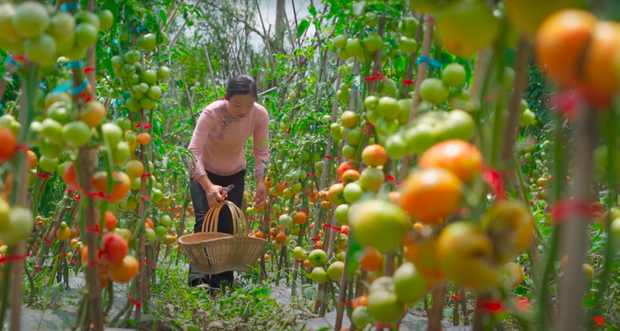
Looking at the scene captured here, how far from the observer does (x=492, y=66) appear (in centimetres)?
61

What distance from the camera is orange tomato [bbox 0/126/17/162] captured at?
852 mm

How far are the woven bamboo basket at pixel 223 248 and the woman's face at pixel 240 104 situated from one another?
552 millimetres

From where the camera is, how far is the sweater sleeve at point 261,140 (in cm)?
302

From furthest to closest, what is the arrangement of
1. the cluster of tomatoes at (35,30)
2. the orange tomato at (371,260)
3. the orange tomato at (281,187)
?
the orange tomato at (281,187), the orange tomato at (371,260), the cluster of tomatoes at (35,30)

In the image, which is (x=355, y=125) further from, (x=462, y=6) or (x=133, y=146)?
(x=462, y=6)

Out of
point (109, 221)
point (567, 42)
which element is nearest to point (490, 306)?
point (567, 42)

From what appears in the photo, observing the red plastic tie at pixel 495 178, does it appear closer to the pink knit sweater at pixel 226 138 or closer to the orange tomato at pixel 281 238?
the pink knit sweater at pixel 226 138

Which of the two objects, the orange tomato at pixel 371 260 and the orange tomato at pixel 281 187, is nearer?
the orange tomato at pixel 371 260

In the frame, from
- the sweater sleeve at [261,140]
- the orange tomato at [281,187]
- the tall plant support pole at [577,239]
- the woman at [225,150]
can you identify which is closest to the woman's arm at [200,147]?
the woman at [225,150]

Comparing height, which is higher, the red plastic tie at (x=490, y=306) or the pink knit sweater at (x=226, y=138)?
the pink knit sweater at (x=226, y=138)

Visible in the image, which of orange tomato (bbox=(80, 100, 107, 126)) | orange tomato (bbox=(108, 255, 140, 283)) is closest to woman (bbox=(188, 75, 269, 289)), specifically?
orange tomato (bbox=(108, 255, 140, 283))

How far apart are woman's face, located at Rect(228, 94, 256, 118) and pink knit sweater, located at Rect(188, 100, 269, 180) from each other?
54 mm

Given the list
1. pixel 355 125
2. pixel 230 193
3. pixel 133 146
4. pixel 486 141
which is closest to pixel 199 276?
pixel 230 193

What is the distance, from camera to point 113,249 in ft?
3.30
